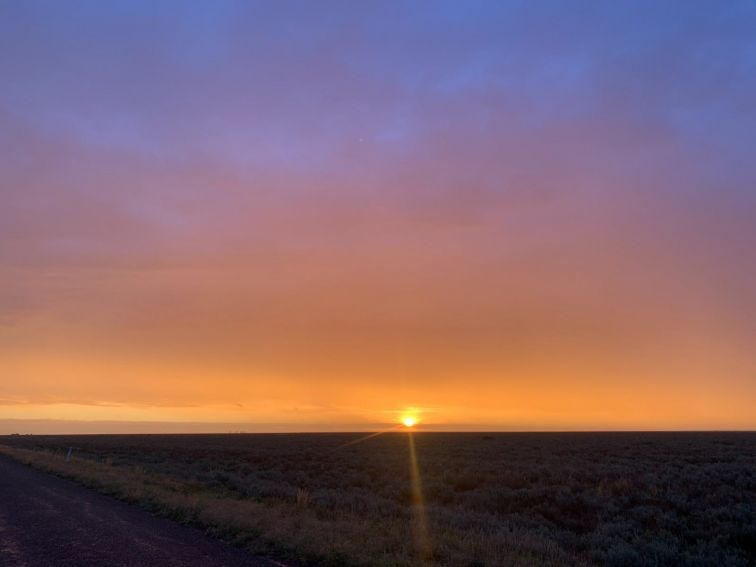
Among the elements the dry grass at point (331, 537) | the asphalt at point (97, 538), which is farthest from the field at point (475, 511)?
the asphalt at point (97, 538)

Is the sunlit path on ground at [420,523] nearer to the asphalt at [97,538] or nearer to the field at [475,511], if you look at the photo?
the field at [475,511]

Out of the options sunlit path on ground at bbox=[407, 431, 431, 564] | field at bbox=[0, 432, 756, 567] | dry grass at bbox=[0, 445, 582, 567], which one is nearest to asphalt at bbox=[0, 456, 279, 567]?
dry grass at bbox=[0, 445, 582, 567]

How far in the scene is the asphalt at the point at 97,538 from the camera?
426 inches

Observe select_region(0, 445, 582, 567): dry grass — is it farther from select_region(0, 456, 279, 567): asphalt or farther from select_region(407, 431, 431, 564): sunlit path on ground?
select_region(0, 456, 279, 567): asphalt

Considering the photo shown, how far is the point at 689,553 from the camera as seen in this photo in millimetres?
14305

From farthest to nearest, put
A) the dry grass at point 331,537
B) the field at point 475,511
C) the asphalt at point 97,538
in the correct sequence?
1. the field at point 475,511
2. the dry grass at point 331,537
3. the asphalt at point 97,538

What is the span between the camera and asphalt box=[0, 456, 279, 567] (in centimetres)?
1083

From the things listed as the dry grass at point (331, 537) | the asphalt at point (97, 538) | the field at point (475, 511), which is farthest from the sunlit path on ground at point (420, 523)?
the asphalt at point (97, 538)

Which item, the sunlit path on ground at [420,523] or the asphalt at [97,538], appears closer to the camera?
the asphalt at [97,538]

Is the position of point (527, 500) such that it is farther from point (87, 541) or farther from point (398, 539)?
point (87, 541)

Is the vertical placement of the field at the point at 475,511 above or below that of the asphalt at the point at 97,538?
below

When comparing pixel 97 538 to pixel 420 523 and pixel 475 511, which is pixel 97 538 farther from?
pixel 475 511

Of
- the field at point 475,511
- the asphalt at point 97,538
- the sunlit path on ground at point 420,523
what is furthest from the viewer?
the field at point 475,511

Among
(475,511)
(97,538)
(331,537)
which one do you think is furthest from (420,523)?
(97,538)
